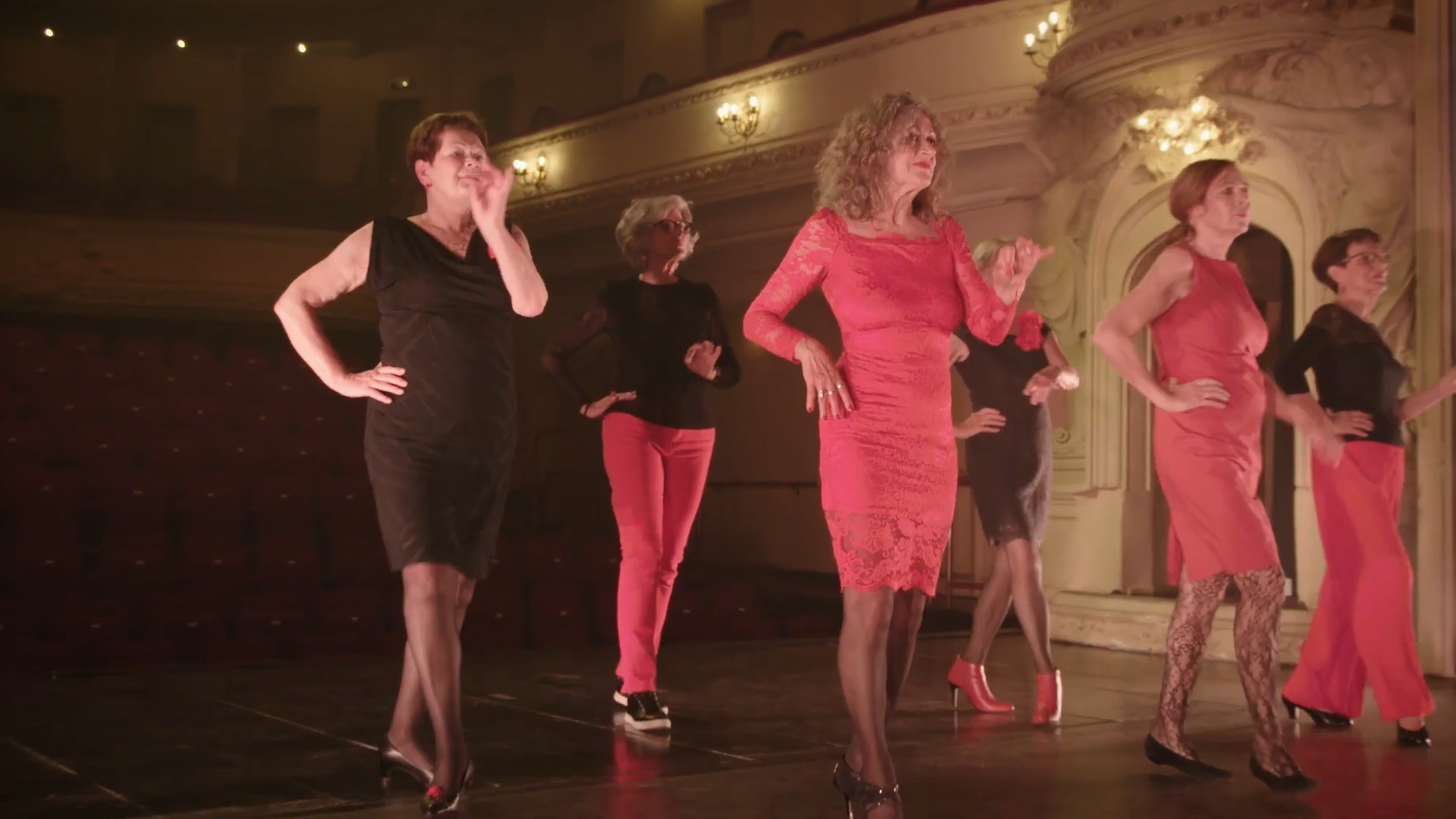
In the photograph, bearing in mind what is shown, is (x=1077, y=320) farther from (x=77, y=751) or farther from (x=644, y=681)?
(x=77, y=751)

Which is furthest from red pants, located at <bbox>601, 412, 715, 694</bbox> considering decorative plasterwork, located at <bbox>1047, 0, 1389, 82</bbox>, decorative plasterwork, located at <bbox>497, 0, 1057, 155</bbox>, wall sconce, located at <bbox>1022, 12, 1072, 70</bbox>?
decorative plasterwork, located at <bbox>497, 0, 1057, 155</bbox>

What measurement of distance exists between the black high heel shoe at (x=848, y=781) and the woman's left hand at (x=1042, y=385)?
69.8 inches

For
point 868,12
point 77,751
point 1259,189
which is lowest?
point 77,751

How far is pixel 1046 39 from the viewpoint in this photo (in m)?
9.51

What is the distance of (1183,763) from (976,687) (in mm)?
1236

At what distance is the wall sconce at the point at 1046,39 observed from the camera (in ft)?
30.9

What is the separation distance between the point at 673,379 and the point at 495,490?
137 centimetres

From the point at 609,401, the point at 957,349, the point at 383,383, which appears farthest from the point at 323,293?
the point at 957,349

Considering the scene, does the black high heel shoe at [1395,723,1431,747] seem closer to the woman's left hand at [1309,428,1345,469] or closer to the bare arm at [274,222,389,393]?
the woman's left hand at [1309,428,1345,469]

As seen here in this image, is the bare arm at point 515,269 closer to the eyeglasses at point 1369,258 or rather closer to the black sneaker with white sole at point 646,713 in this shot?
the black sneaker with white sole at point 646,713

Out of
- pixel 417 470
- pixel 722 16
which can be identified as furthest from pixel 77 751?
pixel 722 16

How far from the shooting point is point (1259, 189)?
23.6 feet

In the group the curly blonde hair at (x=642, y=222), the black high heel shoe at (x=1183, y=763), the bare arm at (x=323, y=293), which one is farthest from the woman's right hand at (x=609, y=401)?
the black high heel shoe at (x=1183, y=763)

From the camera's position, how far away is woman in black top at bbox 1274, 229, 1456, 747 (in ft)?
13.5
